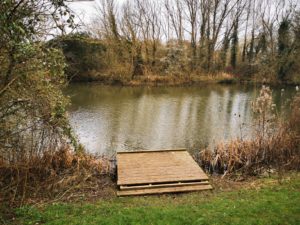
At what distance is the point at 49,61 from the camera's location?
4.70 metres

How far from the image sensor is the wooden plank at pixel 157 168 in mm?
6230

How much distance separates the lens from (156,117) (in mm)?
12656

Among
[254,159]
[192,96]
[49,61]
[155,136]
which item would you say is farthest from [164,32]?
[49,61]

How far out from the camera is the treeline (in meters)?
24.1

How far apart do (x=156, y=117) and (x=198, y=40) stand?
1789 cm

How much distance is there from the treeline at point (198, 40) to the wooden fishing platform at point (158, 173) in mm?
16500

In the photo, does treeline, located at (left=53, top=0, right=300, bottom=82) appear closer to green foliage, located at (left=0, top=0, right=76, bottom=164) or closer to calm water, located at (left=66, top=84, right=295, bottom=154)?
calm water, located at (left=66, top=84, right=295, bottom=154)

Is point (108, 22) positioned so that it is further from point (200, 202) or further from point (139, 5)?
point (200, 202)

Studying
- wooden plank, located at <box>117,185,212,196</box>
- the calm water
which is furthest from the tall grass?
the calm water

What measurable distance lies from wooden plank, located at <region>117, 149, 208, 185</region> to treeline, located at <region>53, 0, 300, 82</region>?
16399 mm

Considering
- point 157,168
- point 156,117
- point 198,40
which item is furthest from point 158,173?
point 198,40

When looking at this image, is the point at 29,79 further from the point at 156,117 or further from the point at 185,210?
the point at 156,117

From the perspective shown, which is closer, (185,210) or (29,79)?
(185,210)

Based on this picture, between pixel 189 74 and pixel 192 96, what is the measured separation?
7.22 m
